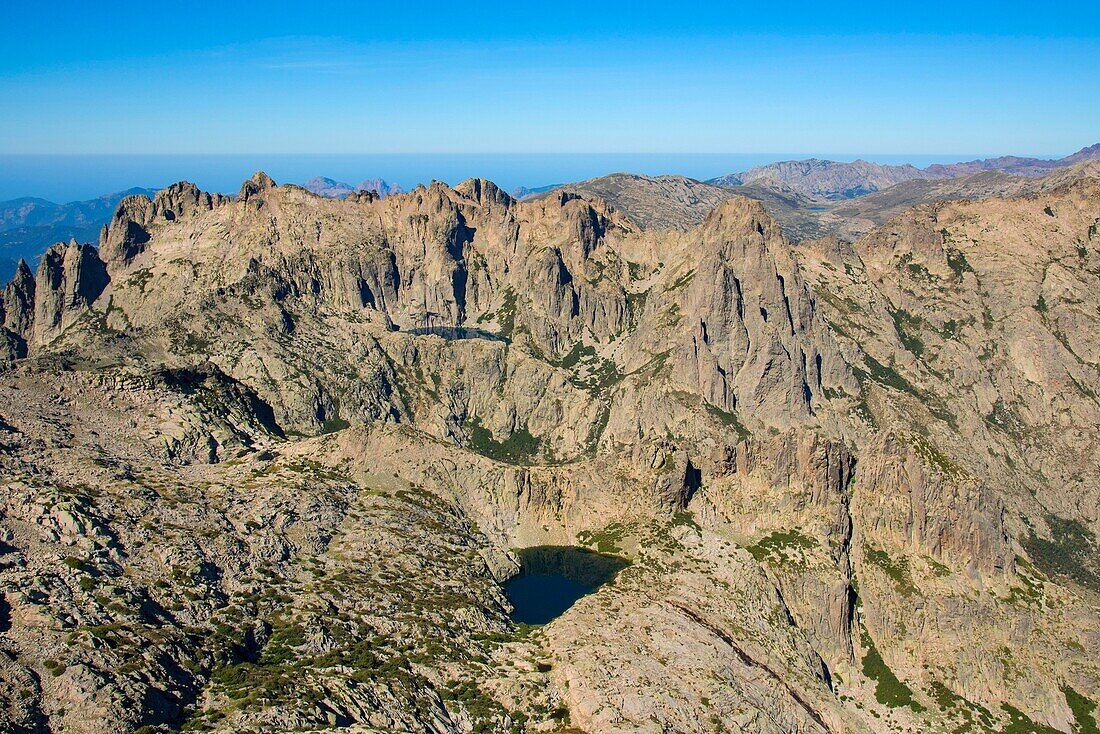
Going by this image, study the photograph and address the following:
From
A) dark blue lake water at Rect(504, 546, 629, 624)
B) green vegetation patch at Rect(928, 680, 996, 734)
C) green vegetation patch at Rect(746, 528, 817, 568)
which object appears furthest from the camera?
green vegetation patch at Rect(746, 528, 817, 568)

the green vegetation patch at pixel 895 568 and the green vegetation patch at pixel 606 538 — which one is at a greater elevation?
the green vegetation patch at pixel 606 538

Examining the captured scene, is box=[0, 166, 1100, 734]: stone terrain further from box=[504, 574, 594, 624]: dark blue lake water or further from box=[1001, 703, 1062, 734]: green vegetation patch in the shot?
box=[504, 574, 594, 624]: dark blue lake water

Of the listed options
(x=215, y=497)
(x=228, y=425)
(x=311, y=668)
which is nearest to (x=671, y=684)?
(x=311, y=668)

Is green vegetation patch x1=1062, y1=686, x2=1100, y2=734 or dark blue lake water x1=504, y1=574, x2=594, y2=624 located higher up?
dark blue lake water x1=504, y1=574, x2=594, y2=624

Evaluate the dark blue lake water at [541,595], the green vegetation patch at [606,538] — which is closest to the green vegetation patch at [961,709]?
the green vegetation patch at [606,538]

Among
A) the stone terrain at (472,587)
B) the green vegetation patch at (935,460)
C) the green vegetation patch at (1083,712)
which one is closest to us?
the stone terrain at (472,587)

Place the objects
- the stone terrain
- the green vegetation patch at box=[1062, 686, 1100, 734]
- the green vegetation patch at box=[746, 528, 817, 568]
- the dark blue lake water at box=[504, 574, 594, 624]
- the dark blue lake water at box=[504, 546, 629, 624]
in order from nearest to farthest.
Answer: the stone terrain < the dark blue lake water at box=[504, 574, 594, 624] < the dark blue lake water at box=[504, 546, 629, 624] < the green vegetation patch at box=[1062, 686, 1100, 734] < the green vegetation patch at box=[746, 528, 817, 568]

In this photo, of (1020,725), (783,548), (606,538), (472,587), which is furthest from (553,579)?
(1020,725)

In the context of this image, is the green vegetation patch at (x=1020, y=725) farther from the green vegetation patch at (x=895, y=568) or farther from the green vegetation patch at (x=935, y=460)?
the green vegetation patch at (x=935, y=460)

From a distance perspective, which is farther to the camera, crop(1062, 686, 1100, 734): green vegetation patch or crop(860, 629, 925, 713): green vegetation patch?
crop(860, 629, 925, 713): green vegetation patch

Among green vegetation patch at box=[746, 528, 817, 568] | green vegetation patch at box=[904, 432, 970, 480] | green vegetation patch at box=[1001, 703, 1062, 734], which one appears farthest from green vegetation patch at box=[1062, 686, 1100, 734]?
green vegetation patch at box=[746, 528, 817, 568]

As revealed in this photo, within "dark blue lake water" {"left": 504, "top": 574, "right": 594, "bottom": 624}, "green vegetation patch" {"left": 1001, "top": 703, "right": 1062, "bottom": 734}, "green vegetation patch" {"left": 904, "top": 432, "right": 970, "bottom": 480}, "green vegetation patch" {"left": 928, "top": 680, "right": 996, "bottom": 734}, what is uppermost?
"green vegetation patch" {"left": 904, "top": 432, "right": 970, "bottom": 480}
